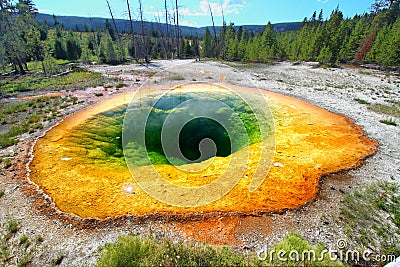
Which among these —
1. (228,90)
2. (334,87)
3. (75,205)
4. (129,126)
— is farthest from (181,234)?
(334,87)

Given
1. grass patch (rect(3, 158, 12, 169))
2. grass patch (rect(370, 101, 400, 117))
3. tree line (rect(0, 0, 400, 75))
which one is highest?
tree line (rect(0, 0, 400, 75))

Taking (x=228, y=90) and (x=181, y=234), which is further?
(x=228, y=90)

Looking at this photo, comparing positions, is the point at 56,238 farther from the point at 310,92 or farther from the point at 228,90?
the point at 310,92

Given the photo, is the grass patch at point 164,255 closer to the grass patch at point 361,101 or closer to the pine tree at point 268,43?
the grass patch at point 361,101

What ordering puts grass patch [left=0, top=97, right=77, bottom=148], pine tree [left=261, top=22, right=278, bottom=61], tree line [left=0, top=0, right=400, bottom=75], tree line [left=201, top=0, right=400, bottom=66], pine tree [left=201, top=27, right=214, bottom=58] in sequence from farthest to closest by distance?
pine tree [left=201, top=27, right=214, bottom=58], pine tree [left=261, top=22, right=278, bottom=61], tree line [left=201, top=0, right=400, bottom=66], tree line [left=0, top=0, right=400, bottom=75], grass patch [left=0, top=97, right=77, bottom=148]

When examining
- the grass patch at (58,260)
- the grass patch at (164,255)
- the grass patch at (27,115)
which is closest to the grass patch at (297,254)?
the grass patch at (164,255)

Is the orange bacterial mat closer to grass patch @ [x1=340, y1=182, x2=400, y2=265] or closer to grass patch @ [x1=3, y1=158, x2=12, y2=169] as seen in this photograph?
grass patch @ [x1=3, y1=158, x2=12, y2=169]

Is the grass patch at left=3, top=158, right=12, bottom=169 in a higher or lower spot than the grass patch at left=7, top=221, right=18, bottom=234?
higher

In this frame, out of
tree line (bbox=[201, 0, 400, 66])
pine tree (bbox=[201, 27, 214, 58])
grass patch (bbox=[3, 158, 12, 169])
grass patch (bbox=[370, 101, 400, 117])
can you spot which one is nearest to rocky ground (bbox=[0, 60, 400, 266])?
grass patch (bbox=[3, 158, 12, 169])
